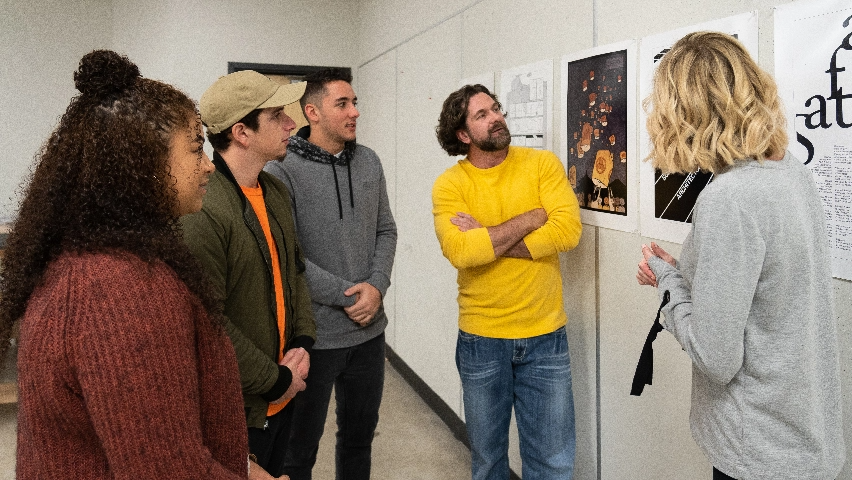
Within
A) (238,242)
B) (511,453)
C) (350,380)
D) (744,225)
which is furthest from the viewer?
(511,453)

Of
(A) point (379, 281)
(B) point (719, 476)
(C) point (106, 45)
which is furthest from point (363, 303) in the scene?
(C) point (106, 45)

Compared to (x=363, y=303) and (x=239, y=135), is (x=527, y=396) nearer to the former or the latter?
(x=363, y=303)

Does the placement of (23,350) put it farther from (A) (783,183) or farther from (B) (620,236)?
(B) (620,236)

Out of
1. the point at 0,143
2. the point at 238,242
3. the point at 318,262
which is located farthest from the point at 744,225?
the point at 0,143

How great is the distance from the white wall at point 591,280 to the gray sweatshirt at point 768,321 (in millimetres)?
283

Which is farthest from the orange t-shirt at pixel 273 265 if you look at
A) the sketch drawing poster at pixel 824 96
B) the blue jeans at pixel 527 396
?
the sketch drawing poster at pixel 824 96

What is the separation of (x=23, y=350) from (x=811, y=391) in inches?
48.8

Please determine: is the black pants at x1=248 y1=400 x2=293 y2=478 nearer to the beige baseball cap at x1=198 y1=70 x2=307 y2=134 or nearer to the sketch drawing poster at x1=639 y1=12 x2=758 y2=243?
the beige baseball cap at x1=198 y1=70 x2=307 y2=134

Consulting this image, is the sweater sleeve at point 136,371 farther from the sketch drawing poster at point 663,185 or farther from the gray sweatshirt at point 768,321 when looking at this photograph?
the sketch drawing poster at point 663,185

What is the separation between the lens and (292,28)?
5.11 metres

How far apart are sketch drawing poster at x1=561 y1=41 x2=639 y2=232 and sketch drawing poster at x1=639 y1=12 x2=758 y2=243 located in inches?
1.7

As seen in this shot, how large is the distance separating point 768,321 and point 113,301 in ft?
3.45

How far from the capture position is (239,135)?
1707 millimetres

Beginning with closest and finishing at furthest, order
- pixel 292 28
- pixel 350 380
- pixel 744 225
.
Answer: pixel 744 225, pixel 350 380, pixel 292 28
